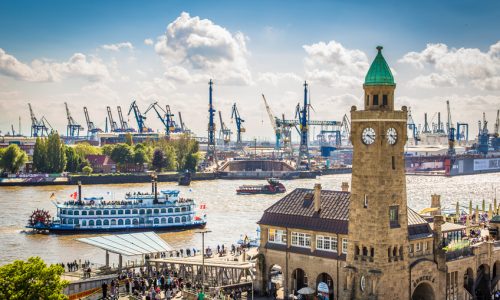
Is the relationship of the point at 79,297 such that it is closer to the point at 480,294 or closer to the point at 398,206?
the point at 398,206

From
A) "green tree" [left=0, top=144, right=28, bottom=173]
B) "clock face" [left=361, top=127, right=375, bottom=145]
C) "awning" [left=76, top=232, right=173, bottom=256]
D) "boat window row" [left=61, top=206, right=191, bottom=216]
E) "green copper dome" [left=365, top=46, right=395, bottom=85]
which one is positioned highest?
"green copper dome" [left=365, top=46, right=395, bottom=85]

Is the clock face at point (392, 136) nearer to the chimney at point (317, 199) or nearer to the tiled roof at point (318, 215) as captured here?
the tiled roof at point (318, 215)

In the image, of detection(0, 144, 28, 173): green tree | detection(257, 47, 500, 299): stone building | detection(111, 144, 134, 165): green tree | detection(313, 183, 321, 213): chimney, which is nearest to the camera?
detection(257, 47, 500, 299): stone building

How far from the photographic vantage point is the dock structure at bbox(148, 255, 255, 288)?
50.0m

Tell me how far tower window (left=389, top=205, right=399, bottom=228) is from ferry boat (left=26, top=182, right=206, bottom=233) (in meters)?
57.1

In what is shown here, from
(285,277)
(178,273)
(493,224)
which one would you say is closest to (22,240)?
(178,273)

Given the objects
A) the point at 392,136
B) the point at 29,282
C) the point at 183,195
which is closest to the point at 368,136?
the point at 392,136

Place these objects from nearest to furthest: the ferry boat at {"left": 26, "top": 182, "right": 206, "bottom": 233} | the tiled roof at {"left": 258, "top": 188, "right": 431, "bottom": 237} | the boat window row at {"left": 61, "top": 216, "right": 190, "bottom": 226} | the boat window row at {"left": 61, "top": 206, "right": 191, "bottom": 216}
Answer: the tiled roof at {"left": 258, "top": 188, "right": 431, "bottom": 237}
the ferry boat at {"left": 26, "top": 182, "right": 206, "bottom": 233}
the boat window row at {"left": 61, "top": 216, "right": 190, "bottom": 226}
the boat window row at {"left": 61, "top": 206, "right": 191, "bottom": 216}

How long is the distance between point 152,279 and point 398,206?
A: 59.9 ft

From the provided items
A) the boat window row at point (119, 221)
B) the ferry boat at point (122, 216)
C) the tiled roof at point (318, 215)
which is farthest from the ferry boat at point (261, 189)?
the tiled roof at point (318, 215)

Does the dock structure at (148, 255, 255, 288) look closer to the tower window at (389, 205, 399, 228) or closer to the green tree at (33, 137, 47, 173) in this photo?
the tower window at (389, 205, 399, 228)

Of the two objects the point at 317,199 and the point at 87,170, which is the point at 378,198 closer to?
the point at 317,199

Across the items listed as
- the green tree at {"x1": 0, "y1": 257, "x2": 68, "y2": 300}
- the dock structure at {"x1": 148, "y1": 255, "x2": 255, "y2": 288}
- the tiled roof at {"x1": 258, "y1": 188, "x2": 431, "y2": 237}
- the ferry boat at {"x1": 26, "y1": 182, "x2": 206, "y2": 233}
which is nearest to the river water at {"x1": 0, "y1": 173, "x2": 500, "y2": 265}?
the ferry boat at {"x1": 26, "y1": 182, "x2": 206, "y2": 233}

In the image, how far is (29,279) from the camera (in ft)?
120
